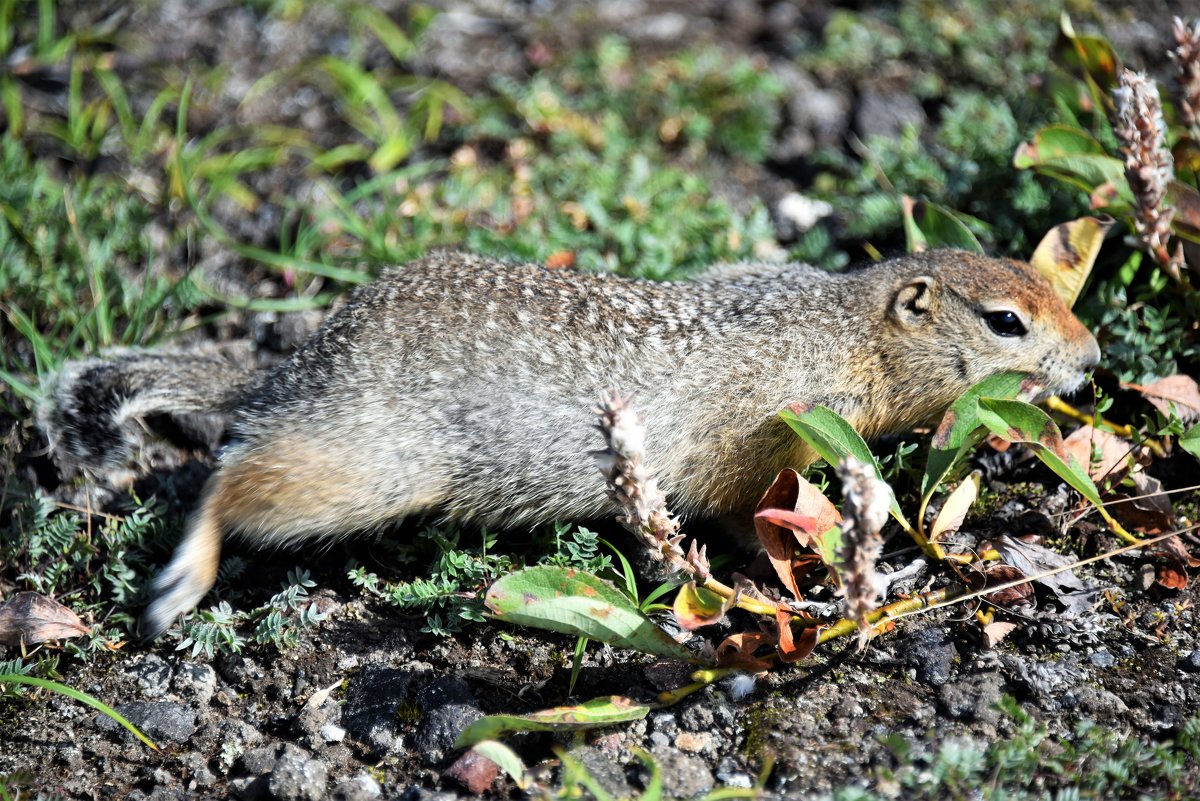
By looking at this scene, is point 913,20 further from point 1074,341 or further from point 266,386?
point 266,386

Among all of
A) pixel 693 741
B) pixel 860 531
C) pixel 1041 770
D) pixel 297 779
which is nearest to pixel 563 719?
pixel 693 741

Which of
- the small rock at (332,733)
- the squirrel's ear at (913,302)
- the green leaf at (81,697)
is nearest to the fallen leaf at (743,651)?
the small rock at (332,733)

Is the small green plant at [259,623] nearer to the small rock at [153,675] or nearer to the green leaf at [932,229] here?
the small rock at [153,675]

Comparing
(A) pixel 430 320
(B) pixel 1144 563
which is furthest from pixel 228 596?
(B) pixel 1144 563

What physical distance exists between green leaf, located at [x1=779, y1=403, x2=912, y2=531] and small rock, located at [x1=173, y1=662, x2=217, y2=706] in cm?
193

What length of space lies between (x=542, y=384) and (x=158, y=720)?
60.0 inches

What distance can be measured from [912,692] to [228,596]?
2204 mm

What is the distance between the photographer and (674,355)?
3564mm

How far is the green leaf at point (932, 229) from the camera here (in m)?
4.09

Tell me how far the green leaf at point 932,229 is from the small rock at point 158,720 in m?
3.04

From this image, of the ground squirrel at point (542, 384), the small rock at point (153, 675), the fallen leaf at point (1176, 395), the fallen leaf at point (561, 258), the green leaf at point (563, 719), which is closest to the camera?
the green leaf at point (563, 719)

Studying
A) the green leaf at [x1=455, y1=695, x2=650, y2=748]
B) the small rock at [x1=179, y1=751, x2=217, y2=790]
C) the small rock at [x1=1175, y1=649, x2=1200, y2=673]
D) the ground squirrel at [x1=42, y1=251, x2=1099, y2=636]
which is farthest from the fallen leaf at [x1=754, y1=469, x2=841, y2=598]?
the small rock at [x1=179, y1=751, x2=217, y2=790]

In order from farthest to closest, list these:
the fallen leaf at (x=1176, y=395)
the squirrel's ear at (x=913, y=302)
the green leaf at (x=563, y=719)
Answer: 1. the squirrel's ear at (x=913, y=302)
2. the fallen leaf at (x=1176, y=395)
3. the green leaf at (x=563, y=719)

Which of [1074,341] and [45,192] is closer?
[1074,341]
